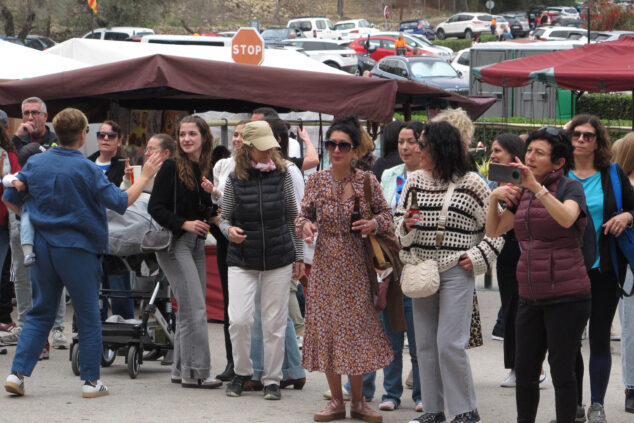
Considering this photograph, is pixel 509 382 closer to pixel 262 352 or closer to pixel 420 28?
pixel 262 352

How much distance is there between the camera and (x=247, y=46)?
11.9 meters

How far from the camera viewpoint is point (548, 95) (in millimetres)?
29797

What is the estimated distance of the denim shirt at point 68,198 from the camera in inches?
251

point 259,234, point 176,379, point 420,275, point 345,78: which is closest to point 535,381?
point 420,275

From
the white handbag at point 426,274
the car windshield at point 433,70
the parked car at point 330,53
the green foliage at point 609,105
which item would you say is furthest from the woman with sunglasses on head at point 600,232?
the parked car at point 330,53

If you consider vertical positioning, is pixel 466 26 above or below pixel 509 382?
above

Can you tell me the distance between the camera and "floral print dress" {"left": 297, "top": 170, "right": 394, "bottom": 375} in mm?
5918

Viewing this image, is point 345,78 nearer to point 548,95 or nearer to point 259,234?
point 259,234

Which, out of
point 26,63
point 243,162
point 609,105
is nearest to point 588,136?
point 243,162

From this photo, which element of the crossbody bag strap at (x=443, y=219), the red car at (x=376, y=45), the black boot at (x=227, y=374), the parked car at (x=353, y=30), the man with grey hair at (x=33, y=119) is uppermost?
the parked car at (x=353, y=30)

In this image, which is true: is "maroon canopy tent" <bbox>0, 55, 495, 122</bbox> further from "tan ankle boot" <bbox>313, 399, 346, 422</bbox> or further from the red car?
the red car

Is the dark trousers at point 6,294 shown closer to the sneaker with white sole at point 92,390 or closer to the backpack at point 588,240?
the sneaker with white sole at point 92,390

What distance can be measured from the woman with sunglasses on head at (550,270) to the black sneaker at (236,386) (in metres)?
2.10

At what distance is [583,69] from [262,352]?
27.3 ft
